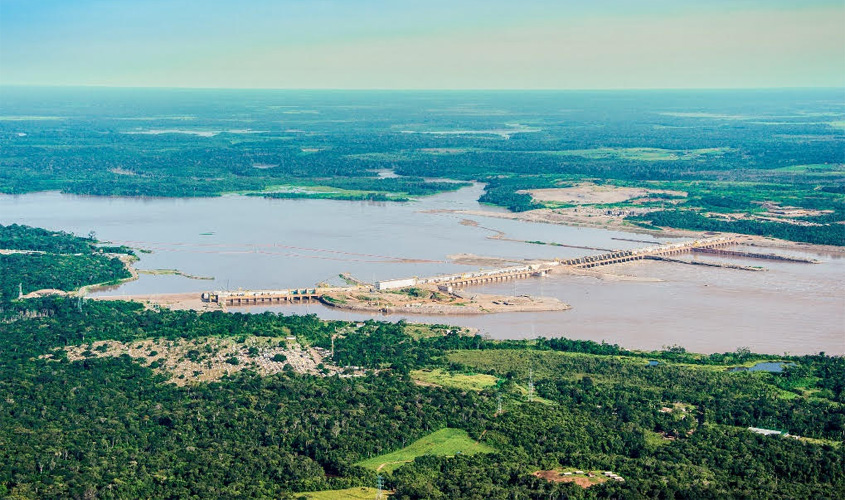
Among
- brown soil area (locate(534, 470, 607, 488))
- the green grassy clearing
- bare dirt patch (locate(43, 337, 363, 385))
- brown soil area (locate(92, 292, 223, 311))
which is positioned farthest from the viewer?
the green grassy clearing

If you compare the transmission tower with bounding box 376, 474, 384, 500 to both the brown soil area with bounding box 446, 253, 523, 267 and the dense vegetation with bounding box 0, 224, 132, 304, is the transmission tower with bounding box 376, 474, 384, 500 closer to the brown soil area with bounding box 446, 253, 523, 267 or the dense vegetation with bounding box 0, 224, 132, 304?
the dense vegetation with bounding box 0, 224, 132, 304

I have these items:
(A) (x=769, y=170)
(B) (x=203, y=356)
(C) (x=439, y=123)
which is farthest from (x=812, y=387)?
(C) (x=439, y=123)

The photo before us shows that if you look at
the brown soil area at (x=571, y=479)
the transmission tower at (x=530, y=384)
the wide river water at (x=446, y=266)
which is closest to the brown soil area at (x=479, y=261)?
the wide river water at (x=446, y=266)

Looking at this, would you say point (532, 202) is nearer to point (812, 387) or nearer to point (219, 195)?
point (219, 195)

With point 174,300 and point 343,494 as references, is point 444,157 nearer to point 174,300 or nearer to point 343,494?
point 174,300

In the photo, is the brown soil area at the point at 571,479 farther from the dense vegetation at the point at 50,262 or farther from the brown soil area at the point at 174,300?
the dense vegetation at the point at 50,262

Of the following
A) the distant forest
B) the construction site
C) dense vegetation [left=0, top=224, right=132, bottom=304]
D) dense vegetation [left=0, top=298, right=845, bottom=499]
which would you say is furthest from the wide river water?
dense vegetation [left=0, top=298, right=845, bottom=499]

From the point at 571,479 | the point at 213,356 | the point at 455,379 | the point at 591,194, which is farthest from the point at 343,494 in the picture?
the point at 591,194
